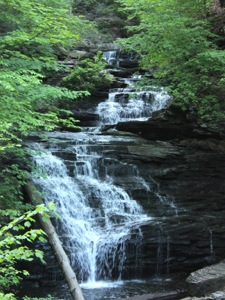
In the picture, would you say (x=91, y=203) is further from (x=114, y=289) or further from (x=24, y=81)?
(x=24, y=81)

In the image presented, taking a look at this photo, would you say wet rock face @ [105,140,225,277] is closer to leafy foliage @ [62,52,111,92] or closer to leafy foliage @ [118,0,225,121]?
leafy foliage @ [118,0,225,121]

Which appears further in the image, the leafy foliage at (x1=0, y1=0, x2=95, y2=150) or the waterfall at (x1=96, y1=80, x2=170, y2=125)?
the waterfall at (x1=96, y1=80, x2=170, y2=125)

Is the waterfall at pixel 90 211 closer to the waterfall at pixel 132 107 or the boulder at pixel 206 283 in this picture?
the boulder at pixel 206 283

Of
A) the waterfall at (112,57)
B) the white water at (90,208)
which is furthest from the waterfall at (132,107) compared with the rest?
the waterfall at (112,57)

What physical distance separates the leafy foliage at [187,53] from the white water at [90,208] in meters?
3.16

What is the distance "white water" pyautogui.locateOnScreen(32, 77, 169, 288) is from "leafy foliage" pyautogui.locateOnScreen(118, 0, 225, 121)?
3.16 m

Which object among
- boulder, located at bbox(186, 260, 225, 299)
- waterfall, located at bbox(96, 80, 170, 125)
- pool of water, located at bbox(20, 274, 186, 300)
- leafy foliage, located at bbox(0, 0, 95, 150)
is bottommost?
pool of water, located at bbox(20, 274, 186, 300)

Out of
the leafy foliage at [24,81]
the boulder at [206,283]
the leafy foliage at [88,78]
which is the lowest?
the boulder at [206,283]

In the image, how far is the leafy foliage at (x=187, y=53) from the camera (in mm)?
11188

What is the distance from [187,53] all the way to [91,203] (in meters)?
5.36

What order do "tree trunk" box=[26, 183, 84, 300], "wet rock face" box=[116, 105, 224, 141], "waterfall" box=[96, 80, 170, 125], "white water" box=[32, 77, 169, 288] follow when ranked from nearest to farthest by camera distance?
"tree trunk" box=[26, 183, 84, 300]
"white water" box=[32, 77, 169, 288]
"wet rock face" box=[116, 105, 224, 141]
"waterfall" box=[96, 80, 170, 125]

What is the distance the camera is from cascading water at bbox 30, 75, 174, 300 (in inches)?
375

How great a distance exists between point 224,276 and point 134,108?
10538 mm

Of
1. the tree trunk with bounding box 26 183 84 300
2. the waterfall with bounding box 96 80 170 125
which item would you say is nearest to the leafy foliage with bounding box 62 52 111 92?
the waterfall with bounding box 96 80 170 125
